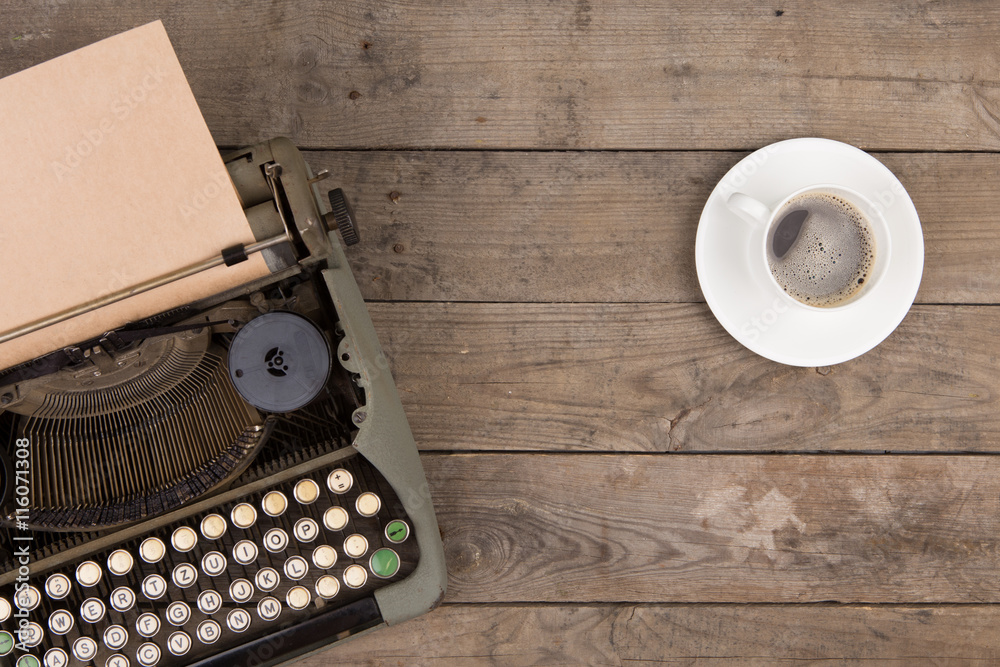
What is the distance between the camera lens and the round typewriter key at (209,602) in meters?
0.95

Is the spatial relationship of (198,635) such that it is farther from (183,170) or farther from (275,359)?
(183,170)

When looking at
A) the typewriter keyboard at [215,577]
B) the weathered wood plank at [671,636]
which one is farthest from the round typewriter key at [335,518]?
the weathered wood plank at [671,636]

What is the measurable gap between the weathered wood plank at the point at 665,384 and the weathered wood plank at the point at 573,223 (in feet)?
0.13

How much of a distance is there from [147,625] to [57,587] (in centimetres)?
13

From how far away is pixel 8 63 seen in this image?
3.76ft

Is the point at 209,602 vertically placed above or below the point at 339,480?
below

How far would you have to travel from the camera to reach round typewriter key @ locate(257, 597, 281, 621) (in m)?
0.96

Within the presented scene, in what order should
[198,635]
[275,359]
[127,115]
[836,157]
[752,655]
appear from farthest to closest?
[752,655] < [836,157] < [198,635] < [275,359] < [127,115]

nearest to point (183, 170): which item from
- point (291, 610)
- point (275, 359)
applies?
point (275, 359)

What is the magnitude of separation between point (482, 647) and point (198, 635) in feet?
1.51

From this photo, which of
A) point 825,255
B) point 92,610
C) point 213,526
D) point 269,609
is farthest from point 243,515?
point 825,255

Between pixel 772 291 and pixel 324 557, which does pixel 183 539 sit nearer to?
pixel 324 557

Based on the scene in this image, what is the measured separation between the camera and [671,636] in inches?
46.3
